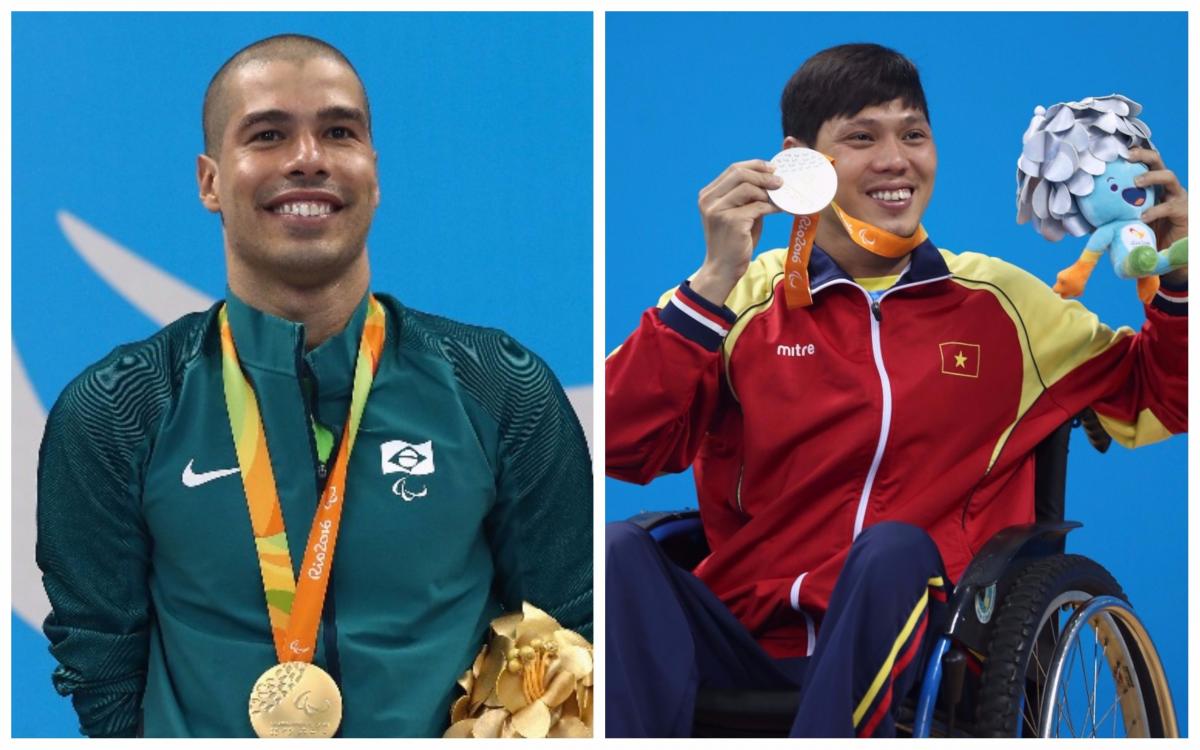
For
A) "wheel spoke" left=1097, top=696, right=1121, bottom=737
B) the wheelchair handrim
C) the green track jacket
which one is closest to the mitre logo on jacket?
the green track jacket

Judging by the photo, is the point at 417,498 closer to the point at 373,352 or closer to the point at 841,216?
the point at 373,352

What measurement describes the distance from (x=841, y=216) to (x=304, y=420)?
1135 mm

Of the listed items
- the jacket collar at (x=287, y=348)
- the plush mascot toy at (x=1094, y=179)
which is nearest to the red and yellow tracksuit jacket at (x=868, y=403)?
the plush mascot toy at (x=1094, y=179)

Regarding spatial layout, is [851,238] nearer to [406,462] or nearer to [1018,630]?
[1018,630]

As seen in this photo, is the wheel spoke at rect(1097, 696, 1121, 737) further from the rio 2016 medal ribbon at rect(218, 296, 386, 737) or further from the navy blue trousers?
the rio 2016 medal ribbon at rect(218, 296, 386, 737)

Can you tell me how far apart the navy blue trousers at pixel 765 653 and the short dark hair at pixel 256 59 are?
3.29ft

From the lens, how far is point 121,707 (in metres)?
3.29

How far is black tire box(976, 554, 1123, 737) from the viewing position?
3070mm

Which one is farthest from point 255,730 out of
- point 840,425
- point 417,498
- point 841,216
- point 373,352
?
point 841,216

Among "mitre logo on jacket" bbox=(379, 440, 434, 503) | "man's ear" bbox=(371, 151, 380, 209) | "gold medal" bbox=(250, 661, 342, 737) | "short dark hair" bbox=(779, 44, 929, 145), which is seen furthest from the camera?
"short dark hair" bbox=(779, 44, 929, 145)

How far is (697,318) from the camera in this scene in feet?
11.3

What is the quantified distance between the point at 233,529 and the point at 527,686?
0.60 metres

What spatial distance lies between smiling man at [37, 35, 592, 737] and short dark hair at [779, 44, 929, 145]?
0.91 m

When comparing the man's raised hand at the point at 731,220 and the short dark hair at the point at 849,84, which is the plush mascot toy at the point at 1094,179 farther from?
the man's raised hand at the point at 731,220
